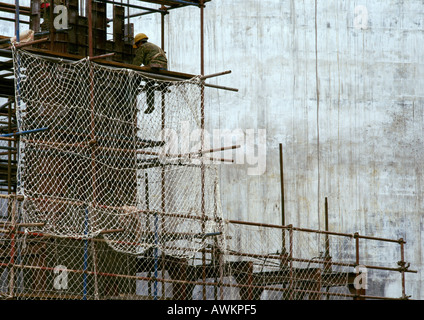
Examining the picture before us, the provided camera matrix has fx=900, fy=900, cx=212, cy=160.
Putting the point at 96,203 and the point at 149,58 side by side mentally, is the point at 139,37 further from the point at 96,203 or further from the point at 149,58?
the point at 96,203

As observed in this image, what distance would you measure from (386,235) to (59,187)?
1280cm

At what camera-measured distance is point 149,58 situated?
23.2 metres

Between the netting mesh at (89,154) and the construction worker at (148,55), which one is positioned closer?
the netting mesh at (89,154)

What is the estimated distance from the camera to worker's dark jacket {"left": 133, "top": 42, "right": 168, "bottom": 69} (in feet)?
74.6

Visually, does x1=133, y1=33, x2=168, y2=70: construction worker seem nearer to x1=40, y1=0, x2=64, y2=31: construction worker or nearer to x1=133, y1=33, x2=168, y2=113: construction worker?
x1=133, y1=33, x2=168, y2=113: construction worker

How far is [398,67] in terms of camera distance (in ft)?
104

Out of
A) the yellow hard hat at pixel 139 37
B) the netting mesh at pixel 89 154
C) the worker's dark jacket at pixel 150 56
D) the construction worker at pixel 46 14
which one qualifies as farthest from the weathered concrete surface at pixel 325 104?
the construction worker at pixel 46 14

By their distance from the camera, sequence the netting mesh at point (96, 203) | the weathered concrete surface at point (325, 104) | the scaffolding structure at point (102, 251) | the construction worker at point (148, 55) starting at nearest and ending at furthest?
the scaffolding structure at point (102, 251) → the netting mesh at point (96, 203) → the construction worker at point (148, 55) → the weathered concrete surface at point (325, 104)

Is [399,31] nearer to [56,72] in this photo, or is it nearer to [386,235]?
[386,235]

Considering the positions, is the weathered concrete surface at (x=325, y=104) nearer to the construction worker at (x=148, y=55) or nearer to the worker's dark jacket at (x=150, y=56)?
the construction worker at (x=148, y=55)

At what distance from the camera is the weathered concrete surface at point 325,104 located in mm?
30172

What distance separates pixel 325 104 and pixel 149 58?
957cm

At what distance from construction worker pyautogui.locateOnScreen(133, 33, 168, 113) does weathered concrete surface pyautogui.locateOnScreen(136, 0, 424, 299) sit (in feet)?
22.7

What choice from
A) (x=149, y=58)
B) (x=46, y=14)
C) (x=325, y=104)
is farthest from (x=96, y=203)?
(x=325, y=104)
